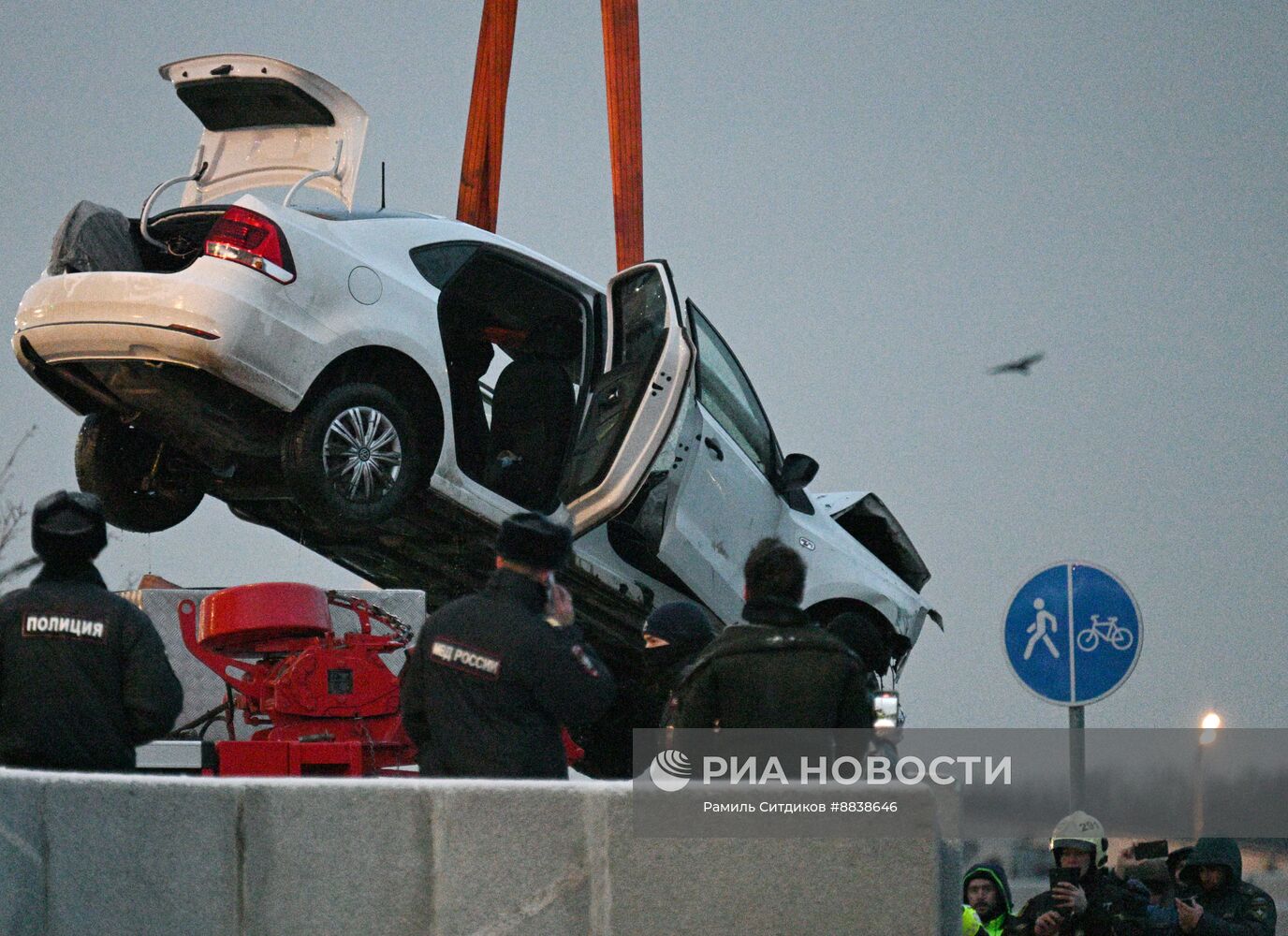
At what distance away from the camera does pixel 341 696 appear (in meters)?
7.60

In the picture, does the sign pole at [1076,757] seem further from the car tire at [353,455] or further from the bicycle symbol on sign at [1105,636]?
the car tire at [353,455]

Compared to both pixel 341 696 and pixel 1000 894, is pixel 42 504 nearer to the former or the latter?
pixel 341 696

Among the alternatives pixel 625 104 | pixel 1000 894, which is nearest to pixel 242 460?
pixel 1000 894

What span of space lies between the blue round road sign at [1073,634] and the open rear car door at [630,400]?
2051 millimetres

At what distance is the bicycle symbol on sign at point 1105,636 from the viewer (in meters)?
6.92

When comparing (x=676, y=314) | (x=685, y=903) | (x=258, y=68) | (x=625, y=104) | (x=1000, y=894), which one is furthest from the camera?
(x=625, y=104)

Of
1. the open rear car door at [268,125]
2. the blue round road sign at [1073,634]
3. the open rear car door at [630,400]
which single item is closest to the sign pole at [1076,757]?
the blue round road sign at [1073,634]

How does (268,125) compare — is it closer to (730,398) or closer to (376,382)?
(376,382)

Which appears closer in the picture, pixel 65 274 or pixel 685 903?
pixel 685 903

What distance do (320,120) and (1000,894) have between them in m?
4.48

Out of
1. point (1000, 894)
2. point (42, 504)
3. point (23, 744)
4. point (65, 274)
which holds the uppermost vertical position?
point (65, 274)

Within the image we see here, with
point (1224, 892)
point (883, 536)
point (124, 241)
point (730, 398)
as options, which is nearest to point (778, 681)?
point (1224, 892)

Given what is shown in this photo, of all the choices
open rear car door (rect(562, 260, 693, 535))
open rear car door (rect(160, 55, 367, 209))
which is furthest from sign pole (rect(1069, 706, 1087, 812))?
open rear car door (rect(160, 55, 367, 209))

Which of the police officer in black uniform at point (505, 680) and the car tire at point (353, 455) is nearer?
the police officer in black uniform at point (505, 680)
